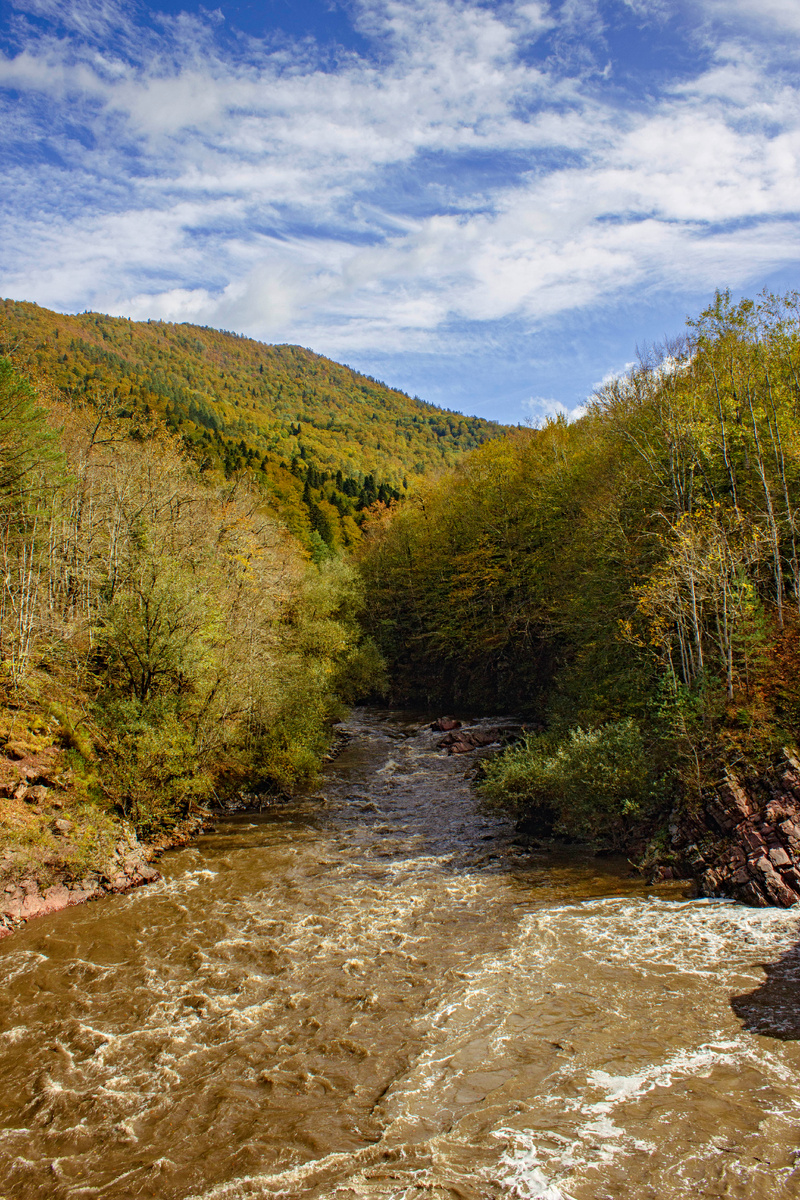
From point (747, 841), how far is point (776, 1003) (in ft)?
14.9

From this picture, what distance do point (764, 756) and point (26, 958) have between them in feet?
53.6

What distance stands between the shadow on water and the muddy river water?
0.05 metres

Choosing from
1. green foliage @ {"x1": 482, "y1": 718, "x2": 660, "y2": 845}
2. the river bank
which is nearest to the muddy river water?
the river bank

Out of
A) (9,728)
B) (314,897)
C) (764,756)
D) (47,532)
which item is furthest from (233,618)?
(764,756)

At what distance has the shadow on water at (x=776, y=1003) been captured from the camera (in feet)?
29.9

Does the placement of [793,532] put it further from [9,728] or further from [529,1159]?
[9,728]

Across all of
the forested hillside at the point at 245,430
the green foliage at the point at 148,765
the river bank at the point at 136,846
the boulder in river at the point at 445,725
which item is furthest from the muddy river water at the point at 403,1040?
the forested hillside at the point at 245,430

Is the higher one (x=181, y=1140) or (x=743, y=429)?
(x=743, y=429)

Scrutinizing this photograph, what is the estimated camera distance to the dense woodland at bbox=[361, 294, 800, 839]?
16531 mm

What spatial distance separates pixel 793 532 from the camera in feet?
62.0

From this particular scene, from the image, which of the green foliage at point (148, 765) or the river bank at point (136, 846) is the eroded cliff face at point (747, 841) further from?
the green foliage at point (148, 765)

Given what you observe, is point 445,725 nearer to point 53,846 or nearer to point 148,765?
point 148,765

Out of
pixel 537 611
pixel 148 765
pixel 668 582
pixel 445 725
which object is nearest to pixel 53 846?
pixel 148 765

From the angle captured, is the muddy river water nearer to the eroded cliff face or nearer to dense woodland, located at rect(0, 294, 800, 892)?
the eroded cliff face
